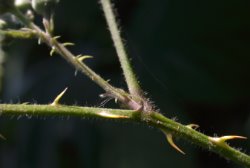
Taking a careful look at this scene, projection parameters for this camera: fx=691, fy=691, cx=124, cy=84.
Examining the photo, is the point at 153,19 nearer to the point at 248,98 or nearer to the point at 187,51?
the point at 187,51

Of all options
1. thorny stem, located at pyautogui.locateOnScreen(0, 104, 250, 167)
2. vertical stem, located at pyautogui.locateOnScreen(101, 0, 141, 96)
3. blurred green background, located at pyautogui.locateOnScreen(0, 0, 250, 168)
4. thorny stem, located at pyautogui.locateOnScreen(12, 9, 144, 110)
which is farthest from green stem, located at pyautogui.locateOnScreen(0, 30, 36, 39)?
blurred green background, located at pyautogui.locateOnScreen(0, 0, 250, 168)

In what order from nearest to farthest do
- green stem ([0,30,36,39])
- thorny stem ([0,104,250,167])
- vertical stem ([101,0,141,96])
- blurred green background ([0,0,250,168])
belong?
thorny stem ([0,104,250,167]), vertical stem ([101,0,141,96]), green stem ([0,30,36,39]), blurred green background ([0,0,250,168])

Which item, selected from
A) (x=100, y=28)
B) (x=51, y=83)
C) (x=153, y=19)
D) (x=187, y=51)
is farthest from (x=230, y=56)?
(x=51, y=83)

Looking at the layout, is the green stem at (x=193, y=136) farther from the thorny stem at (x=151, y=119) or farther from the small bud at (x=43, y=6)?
the small bud at (x=43, y=6)

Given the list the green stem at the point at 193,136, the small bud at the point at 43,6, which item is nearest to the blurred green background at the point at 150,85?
the small bud at the point at 43,6

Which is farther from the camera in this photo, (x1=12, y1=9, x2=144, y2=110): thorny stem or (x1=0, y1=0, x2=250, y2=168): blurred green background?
(x1=0, y1=0, x2=250, y2=168): blurred green background

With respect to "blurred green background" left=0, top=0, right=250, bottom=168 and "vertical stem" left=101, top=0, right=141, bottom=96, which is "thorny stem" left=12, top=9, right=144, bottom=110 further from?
"blurred green background" left=0, top=0, right=250, bottom=168

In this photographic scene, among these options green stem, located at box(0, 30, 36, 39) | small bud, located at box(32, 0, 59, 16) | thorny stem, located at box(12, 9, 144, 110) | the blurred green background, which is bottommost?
thorny stem, located at box(12, 9, 144, 110)
